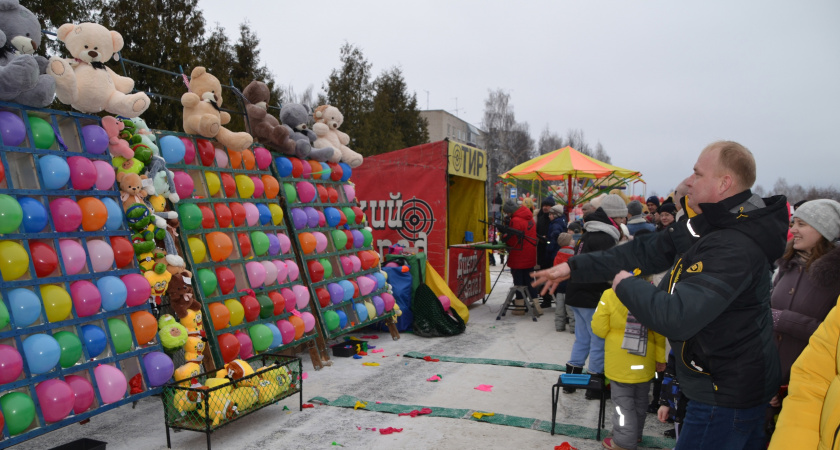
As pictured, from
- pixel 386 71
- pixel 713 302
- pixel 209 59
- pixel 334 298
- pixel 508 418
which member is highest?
pixel 386 71

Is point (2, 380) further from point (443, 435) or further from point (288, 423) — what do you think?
point (443, 435)

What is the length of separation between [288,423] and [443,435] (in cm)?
132

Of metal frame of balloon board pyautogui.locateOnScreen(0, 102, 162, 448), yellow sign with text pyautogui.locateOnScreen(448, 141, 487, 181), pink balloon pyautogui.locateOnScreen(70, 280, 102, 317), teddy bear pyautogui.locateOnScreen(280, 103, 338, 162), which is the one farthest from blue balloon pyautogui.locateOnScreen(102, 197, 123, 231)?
yellow sign with text pyautogui.locateOnScreen(448, 141, 487, 181)

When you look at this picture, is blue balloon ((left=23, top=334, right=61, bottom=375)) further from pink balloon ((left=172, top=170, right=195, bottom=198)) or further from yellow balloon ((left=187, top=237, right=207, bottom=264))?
pink balloon ((left=172, top=170, right=195, bottom=198))

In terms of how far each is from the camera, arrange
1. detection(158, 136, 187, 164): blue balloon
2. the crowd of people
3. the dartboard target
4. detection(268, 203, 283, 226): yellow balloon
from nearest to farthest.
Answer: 1. the crowd of people
2. detection(158, 136, 187, 164): blue balloon
3. detection(268, 203, 283, 226): yellow balloon
4. the dartboard target

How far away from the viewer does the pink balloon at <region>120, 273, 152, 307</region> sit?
14.0ft

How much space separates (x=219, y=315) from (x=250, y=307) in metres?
0.38

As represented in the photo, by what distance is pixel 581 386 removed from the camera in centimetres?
450

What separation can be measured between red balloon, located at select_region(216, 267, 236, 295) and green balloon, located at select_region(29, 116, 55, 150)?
185 cm

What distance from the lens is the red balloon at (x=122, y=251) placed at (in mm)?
4297

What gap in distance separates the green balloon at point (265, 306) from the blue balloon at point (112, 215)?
1.73 metres

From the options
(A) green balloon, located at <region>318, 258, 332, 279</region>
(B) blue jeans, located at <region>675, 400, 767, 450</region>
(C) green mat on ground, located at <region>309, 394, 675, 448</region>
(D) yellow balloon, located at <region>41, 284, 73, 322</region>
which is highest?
(D) yellow balloon, located at <region>41, 284, 73, 322</region>

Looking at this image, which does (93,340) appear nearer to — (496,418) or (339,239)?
(496,418)

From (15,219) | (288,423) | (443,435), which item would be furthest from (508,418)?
(15,219)
